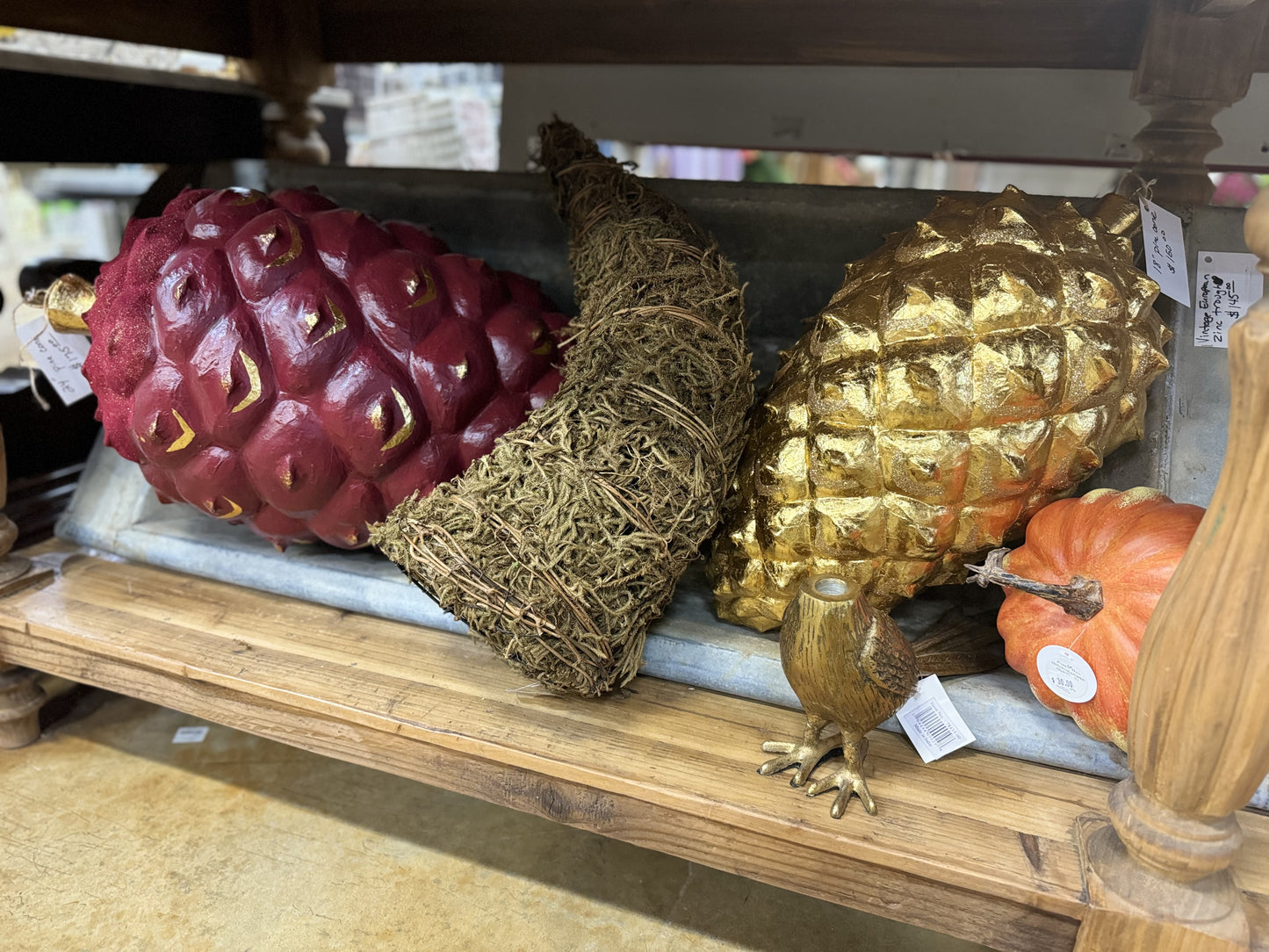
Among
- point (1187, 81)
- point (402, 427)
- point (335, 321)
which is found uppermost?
point (1187, 81)

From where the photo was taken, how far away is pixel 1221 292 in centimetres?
87

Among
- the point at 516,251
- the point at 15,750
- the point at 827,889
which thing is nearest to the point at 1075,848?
the point at 827,889

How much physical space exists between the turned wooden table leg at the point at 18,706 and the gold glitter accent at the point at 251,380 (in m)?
0.53

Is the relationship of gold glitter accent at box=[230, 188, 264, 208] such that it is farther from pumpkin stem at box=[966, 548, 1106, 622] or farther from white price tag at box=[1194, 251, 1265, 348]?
white price tag at box=[1194, 251, 1265, 348]

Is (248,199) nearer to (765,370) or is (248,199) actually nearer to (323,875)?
(765,370)

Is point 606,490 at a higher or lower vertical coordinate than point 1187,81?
lower

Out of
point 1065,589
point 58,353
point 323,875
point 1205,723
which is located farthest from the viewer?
point 58,353

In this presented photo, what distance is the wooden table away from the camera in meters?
0.66

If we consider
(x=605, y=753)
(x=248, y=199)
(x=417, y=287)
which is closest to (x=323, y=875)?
(x=605, y=753)

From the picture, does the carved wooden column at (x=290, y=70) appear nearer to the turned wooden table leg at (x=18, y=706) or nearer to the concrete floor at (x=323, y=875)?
the turned wooden table leg at (x=18, y=706)


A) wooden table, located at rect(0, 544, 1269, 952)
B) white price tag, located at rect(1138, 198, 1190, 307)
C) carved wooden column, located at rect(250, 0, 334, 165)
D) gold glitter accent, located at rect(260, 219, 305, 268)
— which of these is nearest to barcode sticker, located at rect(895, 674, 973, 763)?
wooden table, located at rect(0, 544, 1269, 952)

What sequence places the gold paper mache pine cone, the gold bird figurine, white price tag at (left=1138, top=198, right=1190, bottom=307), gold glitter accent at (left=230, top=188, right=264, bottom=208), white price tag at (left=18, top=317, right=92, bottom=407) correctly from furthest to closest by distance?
white price tag at (left=18, top=317, right=92, bottom=407) → gold glitter accent at (left=230, top=188, right=264, bottom=208) → white price tag at (left=1138, top=198, right=1190, bottom=307) → the gold paper mache pine cone → the gold bird figurine

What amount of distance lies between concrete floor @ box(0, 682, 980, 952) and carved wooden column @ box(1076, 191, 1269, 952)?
332mm

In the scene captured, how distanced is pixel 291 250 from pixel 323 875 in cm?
65
